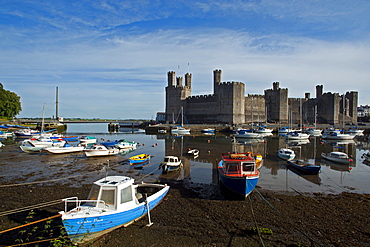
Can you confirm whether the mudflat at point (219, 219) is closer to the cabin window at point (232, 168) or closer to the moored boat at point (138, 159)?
the cabin window at point (232, 168)

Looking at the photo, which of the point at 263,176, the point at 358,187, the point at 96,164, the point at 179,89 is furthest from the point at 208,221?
the point at 179,89

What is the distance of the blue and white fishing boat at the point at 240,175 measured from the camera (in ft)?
31.6

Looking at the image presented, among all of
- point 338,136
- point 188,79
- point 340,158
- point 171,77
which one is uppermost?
point 171,77

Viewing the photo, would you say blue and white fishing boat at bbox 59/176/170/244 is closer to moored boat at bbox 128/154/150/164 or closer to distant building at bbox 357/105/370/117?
moored boat at bbox 128/154/150/164

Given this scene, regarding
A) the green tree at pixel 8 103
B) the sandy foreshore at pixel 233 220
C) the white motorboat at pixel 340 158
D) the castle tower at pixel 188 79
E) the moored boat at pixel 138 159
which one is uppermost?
the castle tower at pixel 188 79

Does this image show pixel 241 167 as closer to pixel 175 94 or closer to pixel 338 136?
pixel 338 136

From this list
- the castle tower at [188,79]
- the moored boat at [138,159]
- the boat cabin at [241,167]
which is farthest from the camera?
the castle tower at [188,79]

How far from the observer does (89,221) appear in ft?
20.1

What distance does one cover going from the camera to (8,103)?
5775cm

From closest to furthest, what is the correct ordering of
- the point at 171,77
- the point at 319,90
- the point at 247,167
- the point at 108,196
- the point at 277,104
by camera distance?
the point at 108,196
the point at 247,167
the point at 277,104
the point at 319,90
the point at 171,77

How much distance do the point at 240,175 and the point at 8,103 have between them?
212 ft

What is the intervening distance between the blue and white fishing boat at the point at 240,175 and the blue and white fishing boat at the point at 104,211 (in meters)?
3.63

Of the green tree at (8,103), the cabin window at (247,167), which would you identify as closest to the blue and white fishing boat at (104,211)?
the cabin window at (247,167)

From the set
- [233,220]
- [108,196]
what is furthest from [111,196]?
[233,220]
